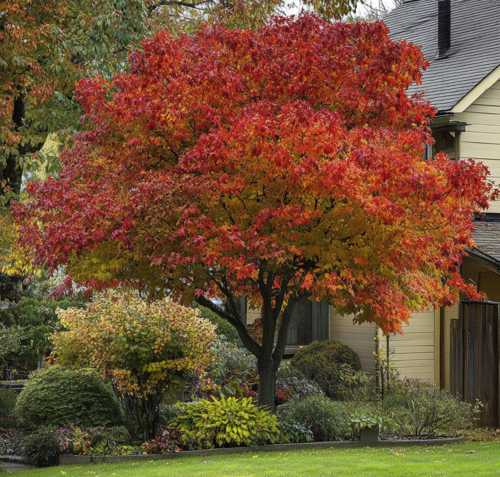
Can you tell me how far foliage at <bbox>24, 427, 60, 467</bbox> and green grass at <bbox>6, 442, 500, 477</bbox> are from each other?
17.7 inches

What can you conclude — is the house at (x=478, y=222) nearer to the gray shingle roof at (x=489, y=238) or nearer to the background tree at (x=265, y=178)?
the gray shingle roof at (x=489, y=238)

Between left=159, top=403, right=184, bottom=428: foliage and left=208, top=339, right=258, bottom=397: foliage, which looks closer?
left=159, top=403, right=184, bottom=428: foliage

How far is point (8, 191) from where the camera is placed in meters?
11.9

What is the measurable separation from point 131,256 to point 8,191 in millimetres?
5287

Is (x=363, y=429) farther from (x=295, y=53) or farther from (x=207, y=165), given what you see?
(x=295, y=53)

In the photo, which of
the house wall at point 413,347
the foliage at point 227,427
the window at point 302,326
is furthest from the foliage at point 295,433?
the window at point 302,326

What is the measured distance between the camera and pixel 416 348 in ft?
46.4

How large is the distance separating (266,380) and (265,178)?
4.10 meters

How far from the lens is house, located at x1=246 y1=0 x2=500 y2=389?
13812 millimetres

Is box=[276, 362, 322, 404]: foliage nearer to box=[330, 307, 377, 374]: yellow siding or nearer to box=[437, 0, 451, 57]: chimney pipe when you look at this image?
box=[330, 307, 377, 374]: yellow siding

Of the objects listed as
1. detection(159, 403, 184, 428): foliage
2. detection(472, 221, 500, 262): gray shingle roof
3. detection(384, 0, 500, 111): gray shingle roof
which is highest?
detection(384, 0, 500, 111): gray shingle roof

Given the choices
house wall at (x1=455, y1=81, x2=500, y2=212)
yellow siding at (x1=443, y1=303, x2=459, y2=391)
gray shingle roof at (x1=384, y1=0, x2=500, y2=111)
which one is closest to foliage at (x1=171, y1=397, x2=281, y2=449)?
yellow siding at (x1=443, y1=303, x2=459, y2=391)

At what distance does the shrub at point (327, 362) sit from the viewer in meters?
13.2

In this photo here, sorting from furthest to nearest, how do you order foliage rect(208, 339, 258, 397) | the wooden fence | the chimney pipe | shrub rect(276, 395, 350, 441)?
the chimney pipe → foliage rect(208, 339, 258, 397) → the wooden fence → shrub rect(276, 395, 350, 441)
